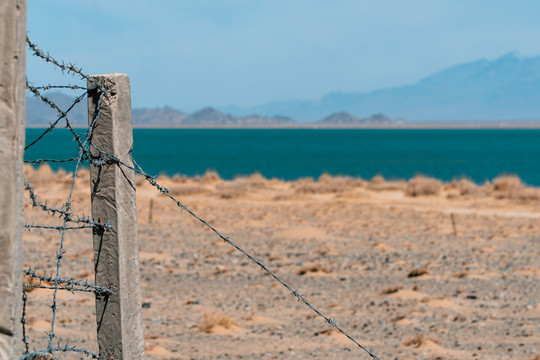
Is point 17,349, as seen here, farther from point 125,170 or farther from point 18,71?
point 125,170

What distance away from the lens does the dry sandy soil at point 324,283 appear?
8.67 meters

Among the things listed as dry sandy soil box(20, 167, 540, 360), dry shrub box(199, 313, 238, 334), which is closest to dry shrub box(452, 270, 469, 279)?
dry sandy soil box(20, 167, 540, 360)

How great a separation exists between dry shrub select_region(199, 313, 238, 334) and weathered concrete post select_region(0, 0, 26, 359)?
23.2 feet

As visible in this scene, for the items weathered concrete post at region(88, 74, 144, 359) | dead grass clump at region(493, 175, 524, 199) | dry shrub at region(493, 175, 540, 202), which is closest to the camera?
weathered concrete post at region(88, 74, 144, 359)

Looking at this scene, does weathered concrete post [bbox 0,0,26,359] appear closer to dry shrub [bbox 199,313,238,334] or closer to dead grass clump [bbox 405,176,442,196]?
dry shrub [bbox 199,313,238,334]

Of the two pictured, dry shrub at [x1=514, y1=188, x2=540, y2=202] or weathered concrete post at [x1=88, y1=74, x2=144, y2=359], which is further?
dry shrub at [x1=514, y1=188, x2=540, y2=202]

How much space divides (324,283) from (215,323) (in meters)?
3.84

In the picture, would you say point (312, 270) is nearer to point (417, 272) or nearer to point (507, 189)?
point (417, 272)

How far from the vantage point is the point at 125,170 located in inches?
131

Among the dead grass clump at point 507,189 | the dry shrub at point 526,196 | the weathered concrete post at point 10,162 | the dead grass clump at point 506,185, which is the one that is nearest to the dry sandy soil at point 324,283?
the dry shrub at point 526,196

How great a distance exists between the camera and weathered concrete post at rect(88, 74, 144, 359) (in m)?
3.28

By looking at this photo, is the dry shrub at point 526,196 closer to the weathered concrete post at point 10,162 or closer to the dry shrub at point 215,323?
the dry shrub at point 215,323

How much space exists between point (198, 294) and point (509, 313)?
5.02 m

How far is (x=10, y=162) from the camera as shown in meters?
2.27
